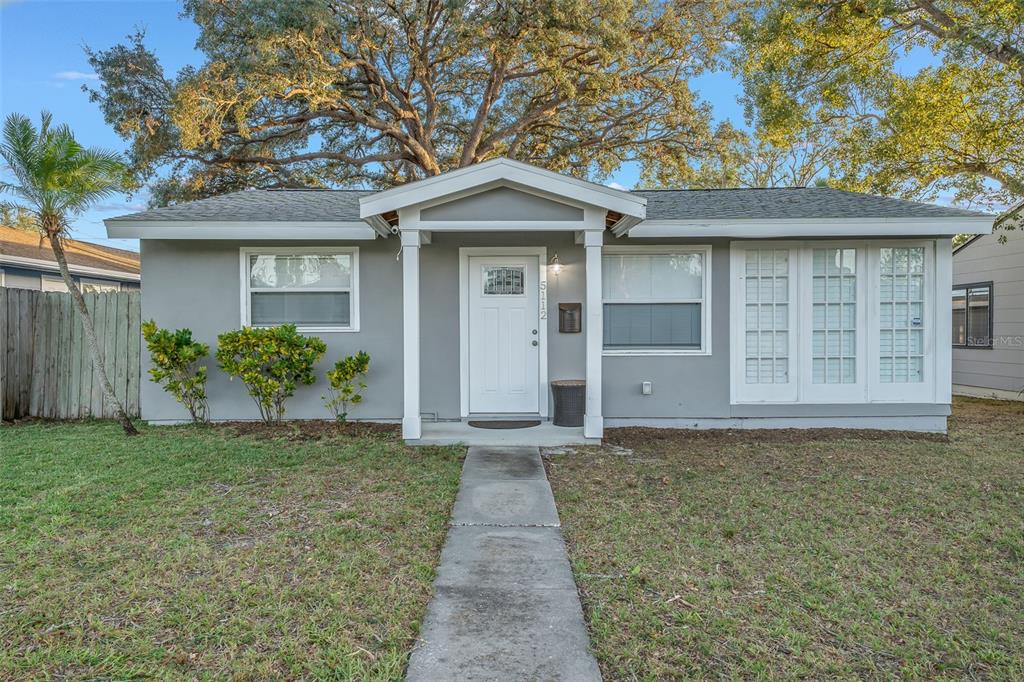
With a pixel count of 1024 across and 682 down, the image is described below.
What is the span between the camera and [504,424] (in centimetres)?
687

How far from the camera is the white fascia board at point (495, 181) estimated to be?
5809 millimetres

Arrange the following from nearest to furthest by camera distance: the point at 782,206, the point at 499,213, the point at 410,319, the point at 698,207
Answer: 1. the point at 499,213
2. the point at 410,319
3. the point at 782,206
4. the point at 698,207

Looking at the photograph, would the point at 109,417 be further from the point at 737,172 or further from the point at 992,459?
the point at 737,172

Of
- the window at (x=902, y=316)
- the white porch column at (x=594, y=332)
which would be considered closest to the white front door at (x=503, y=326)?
the white porch column at (x=594, y=332)

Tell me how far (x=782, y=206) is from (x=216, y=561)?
7.10 m

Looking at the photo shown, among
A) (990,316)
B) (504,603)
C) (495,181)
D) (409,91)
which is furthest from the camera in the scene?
(409,91)

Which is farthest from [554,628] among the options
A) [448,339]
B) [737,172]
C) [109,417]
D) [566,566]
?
[737,172]

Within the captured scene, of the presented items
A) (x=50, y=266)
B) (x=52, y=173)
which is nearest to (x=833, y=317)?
(x=52, y=173)

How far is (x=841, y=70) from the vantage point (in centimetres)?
1225

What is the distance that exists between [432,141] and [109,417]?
10701mm

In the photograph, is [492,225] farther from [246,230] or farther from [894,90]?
[894,90]

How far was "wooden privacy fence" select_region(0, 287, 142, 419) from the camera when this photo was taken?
7652mm

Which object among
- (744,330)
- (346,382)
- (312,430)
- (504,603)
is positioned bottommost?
(504,603)

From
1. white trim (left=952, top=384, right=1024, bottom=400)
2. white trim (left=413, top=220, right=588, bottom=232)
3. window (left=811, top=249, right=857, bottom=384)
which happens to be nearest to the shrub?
white trim (left=413, top=220, right=588, bottom=232)
